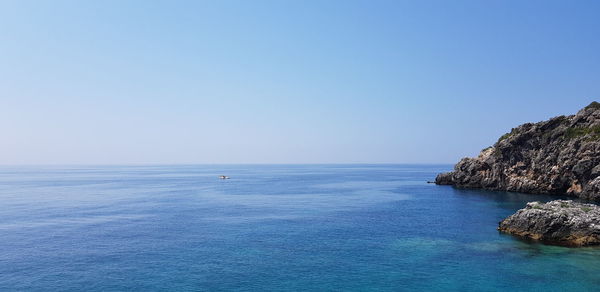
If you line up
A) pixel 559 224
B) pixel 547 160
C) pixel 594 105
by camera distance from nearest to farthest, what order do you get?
pixel 559 224, pixel 547 160, pixel 594 105

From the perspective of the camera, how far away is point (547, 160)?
127250 millimetres

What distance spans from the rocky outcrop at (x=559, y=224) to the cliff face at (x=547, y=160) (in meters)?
54.1

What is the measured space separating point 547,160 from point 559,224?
78.1 m

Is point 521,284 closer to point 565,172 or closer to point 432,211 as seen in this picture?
point 432,211

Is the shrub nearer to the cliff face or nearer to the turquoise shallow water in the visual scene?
the cliff face

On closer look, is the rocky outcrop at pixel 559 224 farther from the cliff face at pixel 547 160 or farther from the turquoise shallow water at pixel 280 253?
the cliff face at pixel 547 160

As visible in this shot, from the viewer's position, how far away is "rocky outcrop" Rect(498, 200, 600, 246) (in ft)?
190

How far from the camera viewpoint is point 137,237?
66938 millimetres

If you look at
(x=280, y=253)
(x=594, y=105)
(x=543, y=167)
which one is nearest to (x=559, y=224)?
(x=280, y=253)

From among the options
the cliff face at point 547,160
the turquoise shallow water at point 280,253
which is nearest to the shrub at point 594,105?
the cliff face at point 547,160

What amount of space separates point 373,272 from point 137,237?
41721 mm

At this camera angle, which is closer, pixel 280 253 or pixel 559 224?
pixel 280 253

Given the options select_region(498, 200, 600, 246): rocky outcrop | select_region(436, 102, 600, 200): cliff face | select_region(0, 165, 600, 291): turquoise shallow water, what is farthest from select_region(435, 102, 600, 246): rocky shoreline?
select_region(0, 165, 600, 291): turquoise shallow water

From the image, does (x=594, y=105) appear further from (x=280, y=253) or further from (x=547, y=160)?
(x=280, y=253)
